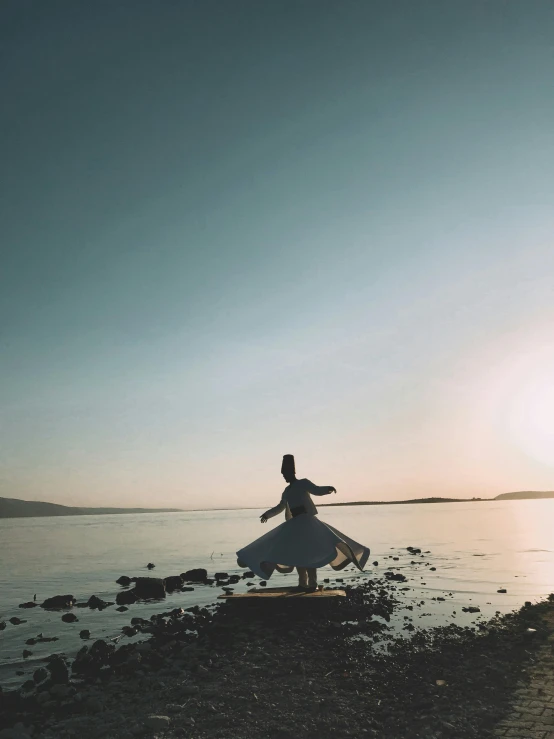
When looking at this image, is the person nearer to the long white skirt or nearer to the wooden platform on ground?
the long white skirt

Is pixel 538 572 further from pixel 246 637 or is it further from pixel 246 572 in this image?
pixel 246 637

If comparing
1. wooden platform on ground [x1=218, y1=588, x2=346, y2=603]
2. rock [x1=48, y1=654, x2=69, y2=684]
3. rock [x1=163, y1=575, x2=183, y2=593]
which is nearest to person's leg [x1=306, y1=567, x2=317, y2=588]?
wooden platform on ground [x1=218, y1=588, x2=346, y2=603]

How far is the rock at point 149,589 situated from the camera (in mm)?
25625

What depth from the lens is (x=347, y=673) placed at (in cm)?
1146

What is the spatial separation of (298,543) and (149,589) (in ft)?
40.8

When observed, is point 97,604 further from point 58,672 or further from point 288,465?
point 288,465

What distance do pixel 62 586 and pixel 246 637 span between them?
2153 cm

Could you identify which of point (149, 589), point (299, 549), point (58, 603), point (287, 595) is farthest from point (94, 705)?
point (149, 589)

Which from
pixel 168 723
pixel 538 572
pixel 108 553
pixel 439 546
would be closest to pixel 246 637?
pixel 168 723

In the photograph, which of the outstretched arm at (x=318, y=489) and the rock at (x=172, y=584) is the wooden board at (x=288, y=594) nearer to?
the outstretched arm at (x=318, y=489)

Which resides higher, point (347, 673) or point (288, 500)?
point (288, 500)

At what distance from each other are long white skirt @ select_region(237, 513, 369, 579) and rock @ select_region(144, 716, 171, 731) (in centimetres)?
755

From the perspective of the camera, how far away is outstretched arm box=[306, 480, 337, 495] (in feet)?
55.4

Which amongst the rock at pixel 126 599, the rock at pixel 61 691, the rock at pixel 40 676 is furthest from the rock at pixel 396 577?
the rock at pixel 61 691
